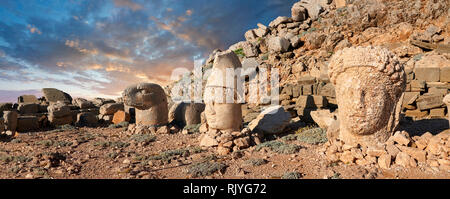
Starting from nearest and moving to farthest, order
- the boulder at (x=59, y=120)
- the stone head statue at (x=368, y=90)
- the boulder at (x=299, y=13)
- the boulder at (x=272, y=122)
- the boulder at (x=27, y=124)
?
the stone head statue at (x=368, y=90)
the boulder at (x=272, y=122)
the boulder at (x=27, y=124)
the boulder at (x=59, y=120)
the boulder at (x=299, y=13)

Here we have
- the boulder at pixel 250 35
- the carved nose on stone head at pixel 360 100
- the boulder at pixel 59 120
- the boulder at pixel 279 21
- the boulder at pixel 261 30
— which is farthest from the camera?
the boulder at pixel 250 35

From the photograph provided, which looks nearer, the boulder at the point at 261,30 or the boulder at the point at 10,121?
the boulder at the point at 10,121

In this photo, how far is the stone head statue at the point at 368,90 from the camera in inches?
160

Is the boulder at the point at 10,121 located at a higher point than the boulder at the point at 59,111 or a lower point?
lower

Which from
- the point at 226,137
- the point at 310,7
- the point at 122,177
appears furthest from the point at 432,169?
the point at 310,7

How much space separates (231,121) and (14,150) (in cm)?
640

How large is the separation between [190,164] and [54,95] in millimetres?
15474

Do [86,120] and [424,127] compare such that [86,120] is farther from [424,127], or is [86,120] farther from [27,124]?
[424,127]

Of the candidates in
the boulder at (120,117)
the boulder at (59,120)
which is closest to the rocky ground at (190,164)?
the boulder at (59,120)

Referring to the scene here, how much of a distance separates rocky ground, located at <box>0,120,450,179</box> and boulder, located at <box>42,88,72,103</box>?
989cm

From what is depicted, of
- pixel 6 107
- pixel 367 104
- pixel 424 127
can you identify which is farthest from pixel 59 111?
pixel 424 127

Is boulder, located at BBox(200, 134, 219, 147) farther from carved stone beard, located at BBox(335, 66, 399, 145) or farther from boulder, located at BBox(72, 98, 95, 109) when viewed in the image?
boulder, located at BBox(72, 98, 95, 109)

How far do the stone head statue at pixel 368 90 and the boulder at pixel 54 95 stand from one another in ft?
56.2

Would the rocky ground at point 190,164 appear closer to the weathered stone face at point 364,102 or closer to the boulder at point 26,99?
the weathered stone face at point 364,102
